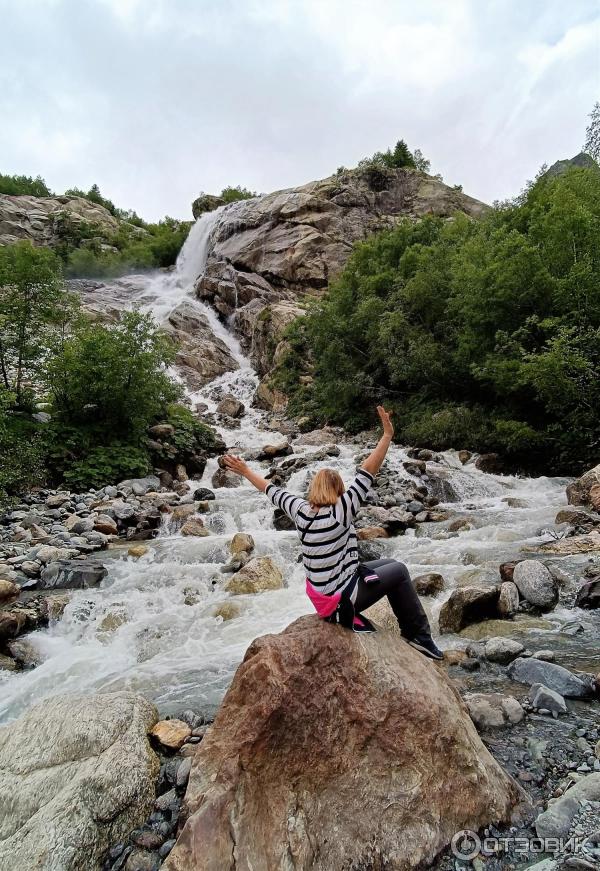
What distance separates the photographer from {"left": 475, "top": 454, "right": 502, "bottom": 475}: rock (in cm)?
1522

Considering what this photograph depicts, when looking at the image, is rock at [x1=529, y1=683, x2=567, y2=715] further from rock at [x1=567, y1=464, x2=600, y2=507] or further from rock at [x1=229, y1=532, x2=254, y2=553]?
rock at [x1=567, y1=464, x2=600, y2=507]

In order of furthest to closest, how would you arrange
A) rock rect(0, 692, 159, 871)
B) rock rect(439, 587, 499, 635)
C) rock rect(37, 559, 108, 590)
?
rock rect(37, 559, 108, 590) < rock rect(439, 587, 499, 635) < rock rect(0, 692, 159, 871)

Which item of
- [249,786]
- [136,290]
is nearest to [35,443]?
[249,786]

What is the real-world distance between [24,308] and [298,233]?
32.5m

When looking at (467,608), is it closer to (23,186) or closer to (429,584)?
(429,584)

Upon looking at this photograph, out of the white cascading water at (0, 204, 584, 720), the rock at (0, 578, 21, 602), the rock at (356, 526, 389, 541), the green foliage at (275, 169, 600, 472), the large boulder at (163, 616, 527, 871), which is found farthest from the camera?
the green foliage at (275, 169, 600, 472)

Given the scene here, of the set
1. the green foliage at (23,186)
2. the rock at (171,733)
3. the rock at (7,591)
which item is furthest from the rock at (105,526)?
the green foliage at (23,186)

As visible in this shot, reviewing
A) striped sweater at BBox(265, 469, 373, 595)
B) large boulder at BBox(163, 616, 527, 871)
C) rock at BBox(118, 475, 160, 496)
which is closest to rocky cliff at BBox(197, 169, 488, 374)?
rock at BBox(118, 475, 160, 496)

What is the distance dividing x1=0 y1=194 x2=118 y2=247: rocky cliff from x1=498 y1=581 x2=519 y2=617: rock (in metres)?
58.9

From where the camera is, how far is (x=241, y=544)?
9523 mm

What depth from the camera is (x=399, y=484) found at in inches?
551

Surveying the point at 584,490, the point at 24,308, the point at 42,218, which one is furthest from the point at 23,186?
the point at 584,490

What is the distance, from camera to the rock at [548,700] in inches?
146

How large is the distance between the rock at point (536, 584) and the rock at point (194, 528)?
7.29 metres
